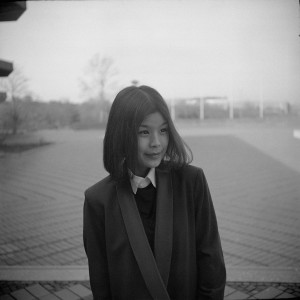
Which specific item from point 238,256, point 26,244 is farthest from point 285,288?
point 26,244

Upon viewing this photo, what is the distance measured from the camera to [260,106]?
12.3ft

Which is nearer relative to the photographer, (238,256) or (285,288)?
(285,288)

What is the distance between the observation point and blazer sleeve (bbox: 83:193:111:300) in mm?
1614

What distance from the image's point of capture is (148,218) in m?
1.61

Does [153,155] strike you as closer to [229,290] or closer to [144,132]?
[144,132]

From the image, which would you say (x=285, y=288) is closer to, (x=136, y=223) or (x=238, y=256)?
(x=238, y=256)

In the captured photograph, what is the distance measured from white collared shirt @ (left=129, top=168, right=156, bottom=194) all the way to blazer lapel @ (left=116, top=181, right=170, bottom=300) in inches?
4.8

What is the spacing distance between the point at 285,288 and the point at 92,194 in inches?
85.5

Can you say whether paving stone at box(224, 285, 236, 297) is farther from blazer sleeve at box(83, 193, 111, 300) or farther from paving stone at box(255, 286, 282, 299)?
blazer sleeve at box(83, 193, 111, 300)

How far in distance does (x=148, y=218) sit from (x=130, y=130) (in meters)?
0.44

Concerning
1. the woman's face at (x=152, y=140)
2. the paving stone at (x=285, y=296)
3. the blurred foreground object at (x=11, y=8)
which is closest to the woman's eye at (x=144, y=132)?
the woman's face at (x=152, y=140)

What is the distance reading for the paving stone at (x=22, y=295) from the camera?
9.41 feet

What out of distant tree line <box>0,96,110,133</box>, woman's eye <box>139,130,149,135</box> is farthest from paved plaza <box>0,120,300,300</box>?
woman's eye <box>139,130,149,135</box>

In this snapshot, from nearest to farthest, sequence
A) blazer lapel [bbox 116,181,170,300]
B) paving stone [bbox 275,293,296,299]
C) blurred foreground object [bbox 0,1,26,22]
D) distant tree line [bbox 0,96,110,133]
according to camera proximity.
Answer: blazer lapel [bbox 116,181,170,300] < blurred foreground object [bbox 0,1,26,22] < paving stone [bbox 275,293,296,299] < distant tree line [bbox 0,96,110,133]
